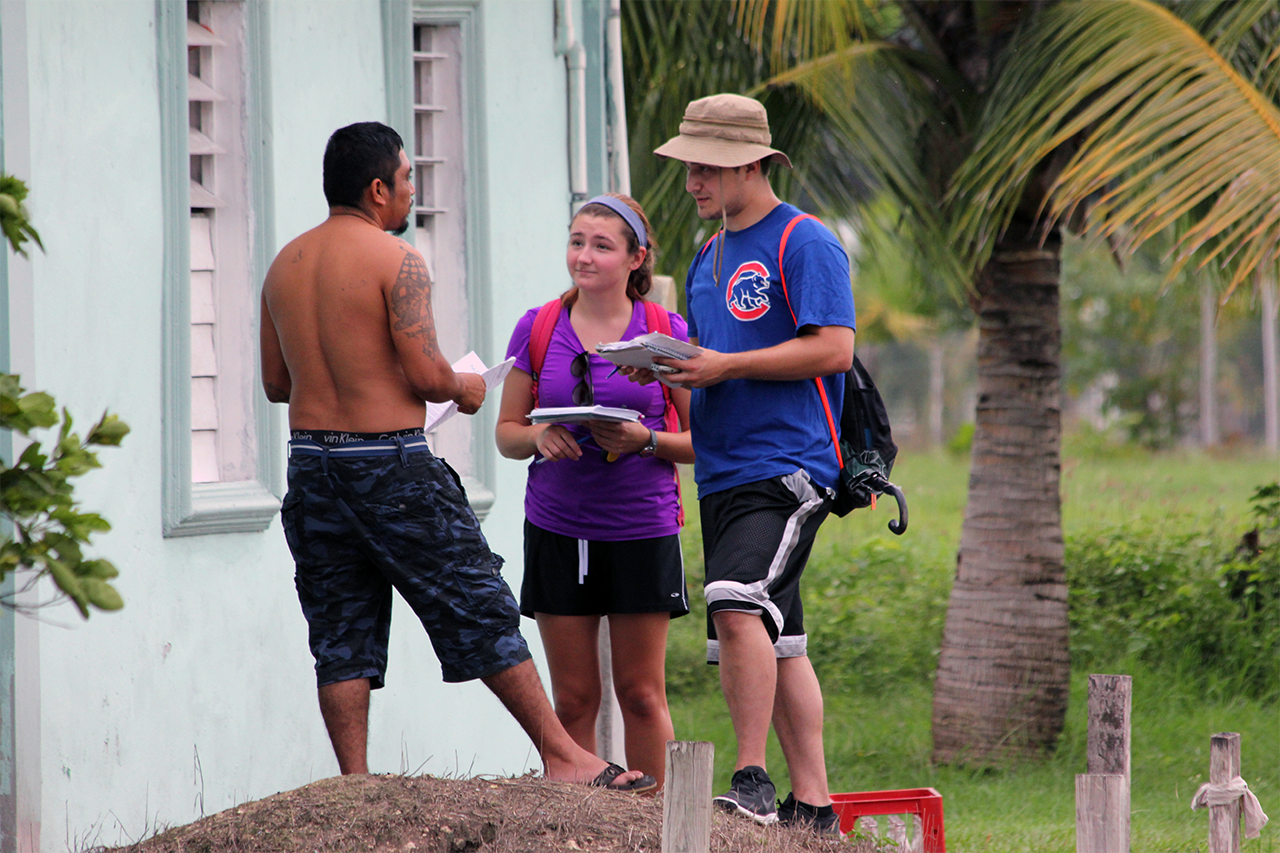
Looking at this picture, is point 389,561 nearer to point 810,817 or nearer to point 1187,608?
point 810,817

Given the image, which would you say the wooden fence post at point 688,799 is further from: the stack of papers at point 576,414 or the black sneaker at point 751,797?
the stack of papers at point 576,414

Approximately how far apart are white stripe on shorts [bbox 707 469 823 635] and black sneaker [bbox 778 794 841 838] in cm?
51

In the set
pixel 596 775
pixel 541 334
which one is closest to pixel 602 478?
pixel 541 334

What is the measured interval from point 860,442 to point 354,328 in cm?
151

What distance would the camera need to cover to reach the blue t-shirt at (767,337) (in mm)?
4270

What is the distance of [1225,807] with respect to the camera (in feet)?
13.9

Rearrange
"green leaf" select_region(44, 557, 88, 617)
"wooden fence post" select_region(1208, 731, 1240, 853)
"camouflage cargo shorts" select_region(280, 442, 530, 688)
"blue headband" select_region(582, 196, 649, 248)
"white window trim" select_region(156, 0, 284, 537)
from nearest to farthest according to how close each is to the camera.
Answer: "green leaf" select_region(44, 557, 88, 617) < "camouflage cargo shorts" select_region(280, 442, 530, 688) < "wooden fence post" select_region(1208, 731, 1240, 853) < "blue headband" select_region(582, 196, 649, 248) < "white window trim" select_region(156, 0, 284, 537)

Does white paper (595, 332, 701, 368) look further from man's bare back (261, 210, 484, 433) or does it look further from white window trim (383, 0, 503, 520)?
white window trim (383, 0, 503, 520)

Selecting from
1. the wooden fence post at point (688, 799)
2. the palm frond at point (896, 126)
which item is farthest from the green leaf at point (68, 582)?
the palm frond at point (896, 126)

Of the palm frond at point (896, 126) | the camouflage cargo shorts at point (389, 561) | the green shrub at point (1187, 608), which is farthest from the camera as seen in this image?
the green shrub at point (1187, 608)

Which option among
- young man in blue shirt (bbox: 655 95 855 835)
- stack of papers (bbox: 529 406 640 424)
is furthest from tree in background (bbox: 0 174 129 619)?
young man in blue shirt (bbox: 655 95 855 835)

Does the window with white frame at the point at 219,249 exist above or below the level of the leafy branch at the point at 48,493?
above

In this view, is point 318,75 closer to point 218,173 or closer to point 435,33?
point 218,173

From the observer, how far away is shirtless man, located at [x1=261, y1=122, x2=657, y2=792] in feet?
13.5
